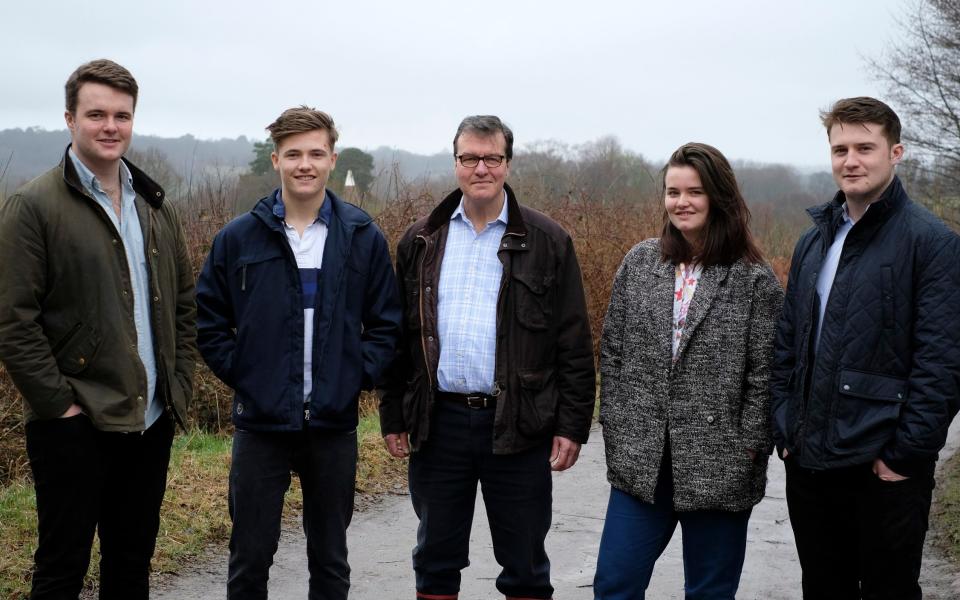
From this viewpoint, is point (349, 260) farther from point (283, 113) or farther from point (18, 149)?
point (18, 149)

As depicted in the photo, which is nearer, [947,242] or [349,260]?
[947,242]

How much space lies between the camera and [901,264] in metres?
3.37

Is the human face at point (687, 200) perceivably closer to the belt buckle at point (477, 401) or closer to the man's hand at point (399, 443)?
the belt buckle at point (477, 401)

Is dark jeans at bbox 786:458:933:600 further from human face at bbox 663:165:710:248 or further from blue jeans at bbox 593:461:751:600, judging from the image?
human face at bbox 663:165:710:248

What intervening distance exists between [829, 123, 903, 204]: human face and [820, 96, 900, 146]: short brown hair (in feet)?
0.05

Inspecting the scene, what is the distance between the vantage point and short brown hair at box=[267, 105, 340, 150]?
378cm

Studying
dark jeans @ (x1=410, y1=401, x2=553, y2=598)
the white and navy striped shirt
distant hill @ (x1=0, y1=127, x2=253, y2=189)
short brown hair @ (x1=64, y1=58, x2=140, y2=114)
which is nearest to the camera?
short brown hair @ (x1=64, y1=58, x2=140, y2=114)

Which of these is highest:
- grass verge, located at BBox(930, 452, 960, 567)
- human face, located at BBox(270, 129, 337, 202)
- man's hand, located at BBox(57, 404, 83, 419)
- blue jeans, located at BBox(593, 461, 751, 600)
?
human face, located at BBox(270, 129, 337, 202)

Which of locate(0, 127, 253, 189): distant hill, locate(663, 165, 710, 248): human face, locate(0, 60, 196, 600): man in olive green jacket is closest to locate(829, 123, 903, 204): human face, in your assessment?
locate(663, 165, 710, 248): human face

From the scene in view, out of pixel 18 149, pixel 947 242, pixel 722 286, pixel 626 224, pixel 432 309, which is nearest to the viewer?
pixel 947 242

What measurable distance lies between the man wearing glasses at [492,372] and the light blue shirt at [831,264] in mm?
902

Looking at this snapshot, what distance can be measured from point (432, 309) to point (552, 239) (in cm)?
56

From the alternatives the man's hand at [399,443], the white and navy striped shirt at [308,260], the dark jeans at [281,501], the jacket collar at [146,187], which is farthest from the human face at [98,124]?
the man's hand at [399,443]

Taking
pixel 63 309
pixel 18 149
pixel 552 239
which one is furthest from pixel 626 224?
pixel 63 309
